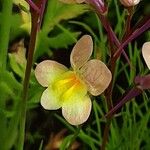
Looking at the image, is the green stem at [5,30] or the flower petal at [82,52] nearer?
the flower petal at [82,52]

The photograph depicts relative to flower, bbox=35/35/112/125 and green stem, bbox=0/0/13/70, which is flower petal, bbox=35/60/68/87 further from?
green stem, bbox=0/0/13/70

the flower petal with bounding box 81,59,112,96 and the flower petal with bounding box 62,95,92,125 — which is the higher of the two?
the flower petal with bounding box 81,59,112,96

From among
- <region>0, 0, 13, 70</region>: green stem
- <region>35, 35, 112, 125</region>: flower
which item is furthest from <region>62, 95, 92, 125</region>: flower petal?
<region>0, 0, 13, 70</region>: green stem

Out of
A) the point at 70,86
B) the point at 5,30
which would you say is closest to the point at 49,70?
the point at 70,86

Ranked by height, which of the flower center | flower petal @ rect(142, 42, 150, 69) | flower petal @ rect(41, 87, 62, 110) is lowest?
flower petal @ rect(41, 87, 62, 110)

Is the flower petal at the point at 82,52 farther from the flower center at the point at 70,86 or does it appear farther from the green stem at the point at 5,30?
the green stem at the point at 5,30

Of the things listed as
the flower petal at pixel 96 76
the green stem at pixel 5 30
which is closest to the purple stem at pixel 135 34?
the flower petal at pixel 96 76

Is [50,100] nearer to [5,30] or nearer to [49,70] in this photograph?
[49,70]

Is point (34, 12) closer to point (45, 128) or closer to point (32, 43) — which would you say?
point (32, 43)
